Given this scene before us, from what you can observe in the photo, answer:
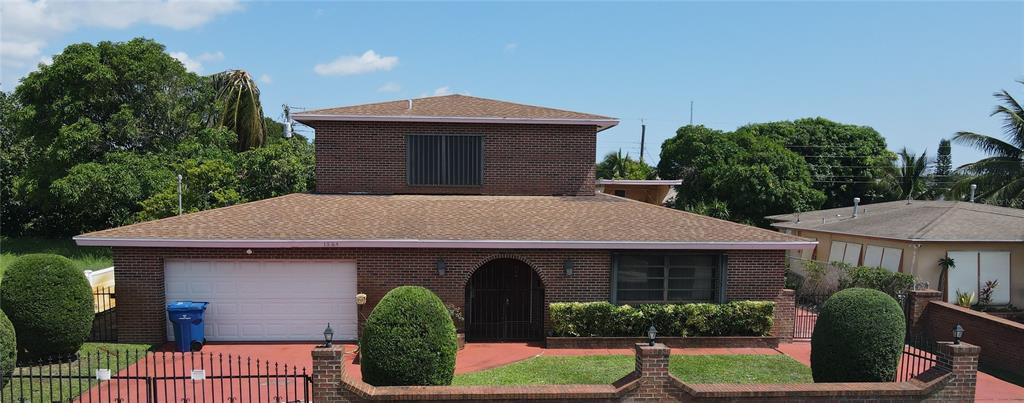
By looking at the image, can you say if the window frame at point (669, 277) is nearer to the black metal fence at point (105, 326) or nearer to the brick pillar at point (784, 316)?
the brick pillar at point (784, 316)

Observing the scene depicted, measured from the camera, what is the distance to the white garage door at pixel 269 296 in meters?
12.7

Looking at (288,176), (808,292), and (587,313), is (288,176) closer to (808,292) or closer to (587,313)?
(587,313)

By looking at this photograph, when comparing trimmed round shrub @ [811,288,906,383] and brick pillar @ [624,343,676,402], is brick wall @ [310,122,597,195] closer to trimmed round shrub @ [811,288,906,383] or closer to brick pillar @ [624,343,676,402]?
trimmed round shrub @ [811,288,906,383]

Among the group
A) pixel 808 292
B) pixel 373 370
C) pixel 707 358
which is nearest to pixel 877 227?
pixel 808 292

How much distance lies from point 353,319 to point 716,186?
28240 mm

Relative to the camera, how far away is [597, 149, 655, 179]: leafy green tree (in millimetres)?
46562

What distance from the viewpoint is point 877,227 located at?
67.5ft

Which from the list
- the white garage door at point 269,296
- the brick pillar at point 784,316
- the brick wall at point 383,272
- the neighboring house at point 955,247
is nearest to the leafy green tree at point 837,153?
the neighboring house at point 955,247

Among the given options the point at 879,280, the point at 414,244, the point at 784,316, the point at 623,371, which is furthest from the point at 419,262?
the point at 879,280

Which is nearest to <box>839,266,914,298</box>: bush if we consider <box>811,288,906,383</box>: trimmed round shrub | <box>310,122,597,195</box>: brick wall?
<box>310,122,597,195</box>: brick wall

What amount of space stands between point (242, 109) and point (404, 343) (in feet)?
116

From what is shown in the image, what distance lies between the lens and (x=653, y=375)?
8141 millimetres

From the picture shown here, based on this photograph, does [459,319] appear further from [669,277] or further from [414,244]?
[669,277]

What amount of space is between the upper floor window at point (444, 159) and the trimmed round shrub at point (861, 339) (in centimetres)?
945
